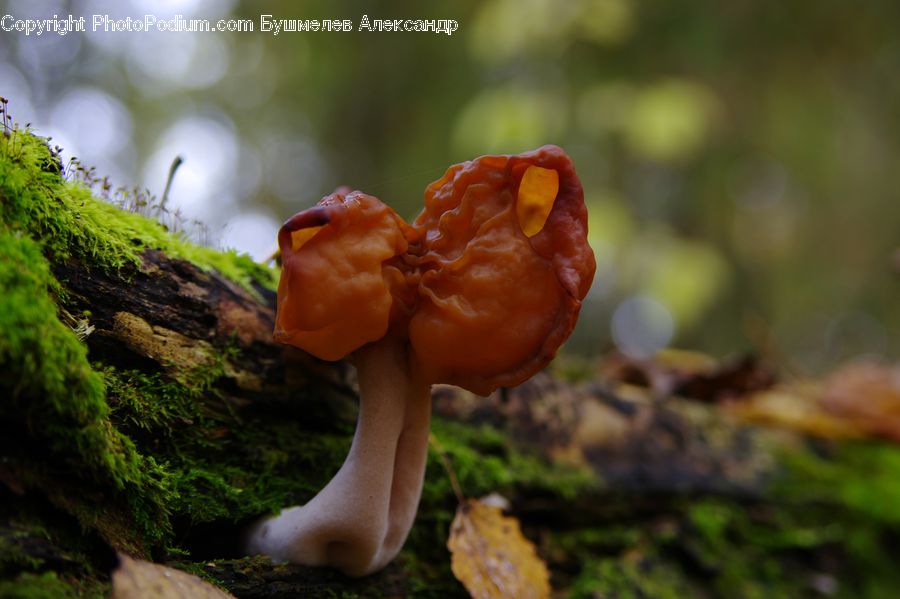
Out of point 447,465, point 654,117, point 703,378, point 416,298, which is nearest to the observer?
point 416,298

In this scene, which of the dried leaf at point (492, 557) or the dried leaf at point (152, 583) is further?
the dried leaf at point (492, 557)

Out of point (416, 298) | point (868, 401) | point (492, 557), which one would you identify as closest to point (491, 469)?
point (492, 557)

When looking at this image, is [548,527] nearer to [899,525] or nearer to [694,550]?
[694,550]

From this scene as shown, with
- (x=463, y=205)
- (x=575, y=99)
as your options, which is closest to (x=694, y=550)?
(x=463, y=205)

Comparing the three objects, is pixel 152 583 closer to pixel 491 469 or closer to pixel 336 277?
pixel 336 277

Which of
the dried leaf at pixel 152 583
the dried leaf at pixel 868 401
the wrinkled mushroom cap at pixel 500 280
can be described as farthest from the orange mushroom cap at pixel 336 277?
the dried leaf at pixel 868 401

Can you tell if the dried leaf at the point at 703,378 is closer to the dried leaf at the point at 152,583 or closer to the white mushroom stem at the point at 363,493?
the white mushroom stem at the point at 363,493
